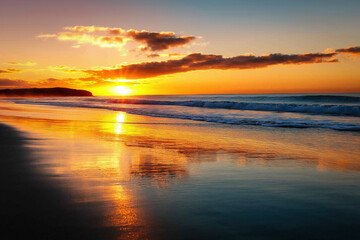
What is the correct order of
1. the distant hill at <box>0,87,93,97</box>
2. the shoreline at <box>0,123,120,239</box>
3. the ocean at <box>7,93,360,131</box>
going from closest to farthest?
the shoreline at <box>0,123,120,239</box>
the ocean at <box>7,93,360,131</box>
the distant hill at <box>0,87,93,97</box>

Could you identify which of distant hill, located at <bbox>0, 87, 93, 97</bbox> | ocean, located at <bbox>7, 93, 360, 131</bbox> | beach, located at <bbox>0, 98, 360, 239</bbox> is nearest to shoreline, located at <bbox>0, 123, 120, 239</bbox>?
beach, located at <bbox>0, 98, 360, 239</bbox>

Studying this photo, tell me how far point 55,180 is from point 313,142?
7.57 m

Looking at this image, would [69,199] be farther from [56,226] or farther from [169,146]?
[169,146]

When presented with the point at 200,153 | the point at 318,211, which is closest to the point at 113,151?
the point at 200,153

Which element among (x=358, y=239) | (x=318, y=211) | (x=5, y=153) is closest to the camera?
(x=358, y=239)

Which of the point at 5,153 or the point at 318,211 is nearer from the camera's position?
the point at 318,211

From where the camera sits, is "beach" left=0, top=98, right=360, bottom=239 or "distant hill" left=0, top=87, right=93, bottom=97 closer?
"beach" left=0, top=98, right=360, bottom=239

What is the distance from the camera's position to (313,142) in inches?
337

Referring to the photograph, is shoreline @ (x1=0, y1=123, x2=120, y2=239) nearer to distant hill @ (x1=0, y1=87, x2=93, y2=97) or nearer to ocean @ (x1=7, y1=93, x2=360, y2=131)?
ocean @ (x1=7, y1=93, x2=360, y2=131)

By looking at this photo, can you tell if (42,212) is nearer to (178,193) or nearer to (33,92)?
(178,193)

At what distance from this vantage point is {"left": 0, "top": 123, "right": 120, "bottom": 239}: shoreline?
2465 millimetres

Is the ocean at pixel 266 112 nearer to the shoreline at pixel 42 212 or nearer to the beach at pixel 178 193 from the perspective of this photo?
the beach at pixel 178 193

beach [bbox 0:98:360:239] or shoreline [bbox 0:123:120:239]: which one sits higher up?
shoreline [bbox 0:123:120:239]

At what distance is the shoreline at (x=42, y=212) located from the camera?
246cm
